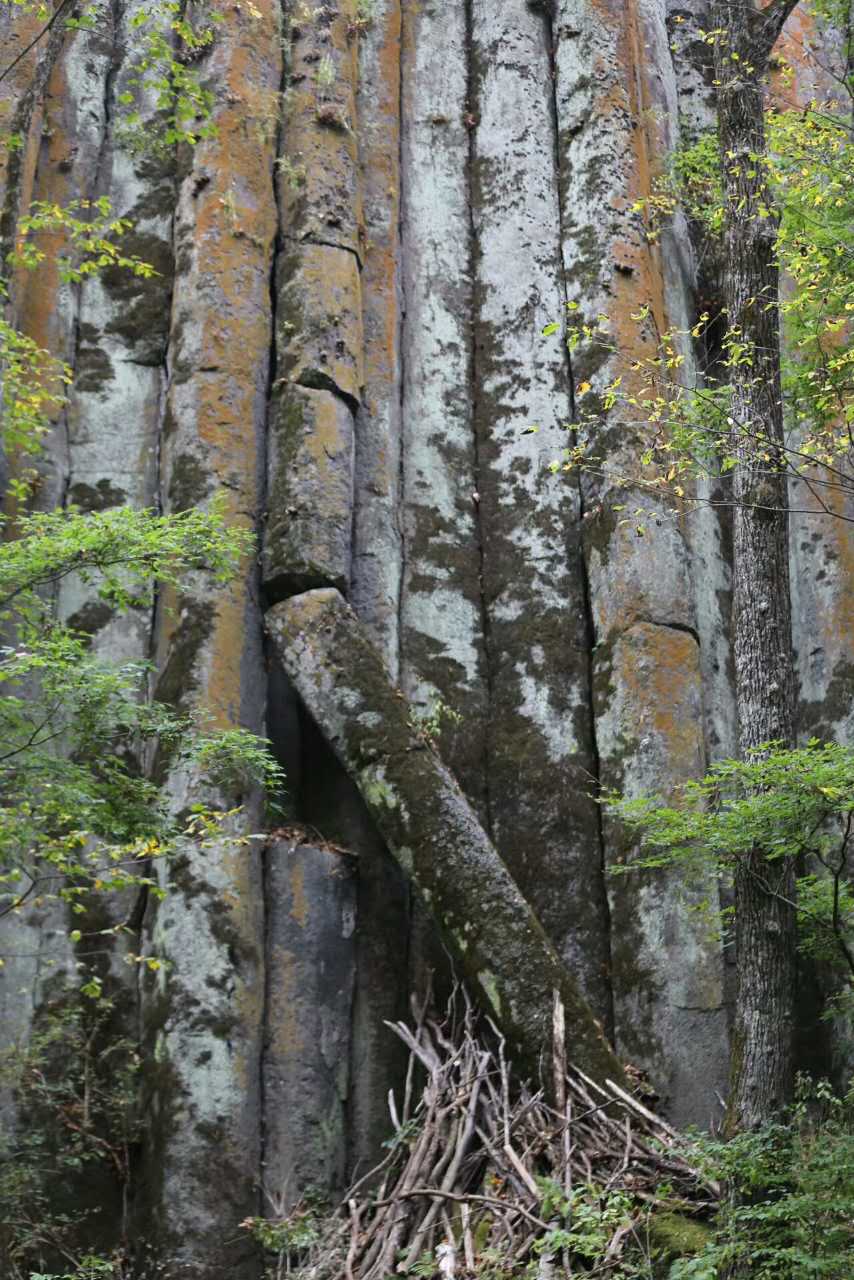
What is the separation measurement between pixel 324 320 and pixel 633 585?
3.00 m

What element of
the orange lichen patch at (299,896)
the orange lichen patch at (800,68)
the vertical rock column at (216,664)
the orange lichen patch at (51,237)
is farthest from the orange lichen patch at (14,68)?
the orange lichen patch at (800,68)

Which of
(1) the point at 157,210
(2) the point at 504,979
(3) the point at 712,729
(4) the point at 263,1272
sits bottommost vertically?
(4) the point at 263,1272

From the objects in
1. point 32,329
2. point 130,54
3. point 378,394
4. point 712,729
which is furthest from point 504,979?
point 130,54

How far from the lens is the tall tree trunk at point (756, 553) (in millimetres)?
6879

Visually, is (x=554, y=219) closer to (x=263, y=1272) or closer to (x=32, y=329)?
(x=32, y=329)

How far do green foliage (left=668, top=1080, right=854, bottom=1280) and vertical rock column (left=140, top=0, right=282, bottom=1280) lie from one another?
3.08 metres

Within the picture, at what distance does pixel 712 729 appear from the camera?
10156mm

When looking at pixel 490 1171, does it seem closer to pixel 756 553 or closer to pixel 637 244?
pixel 756 553

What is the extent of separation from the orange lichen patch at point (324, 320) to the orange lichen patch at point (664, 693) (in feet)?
9.23

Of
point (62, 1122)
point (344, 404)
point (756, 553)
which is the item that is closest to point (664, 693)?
point (756, 553)

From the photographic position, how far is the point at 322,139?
11.2 metres

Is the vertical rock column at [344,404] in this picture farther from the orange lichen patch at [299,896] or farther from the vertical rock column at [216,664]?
the orange lichen patch at [299,896]

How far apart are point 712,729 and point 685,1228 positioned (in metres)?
3.96

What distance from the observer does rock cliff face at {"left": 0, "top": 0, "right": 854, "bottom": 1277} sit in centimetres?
893
